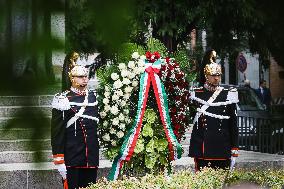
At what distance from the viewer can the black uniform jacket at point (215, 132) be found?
25.2ft

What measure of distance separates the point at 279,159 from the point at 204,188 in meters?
5.22

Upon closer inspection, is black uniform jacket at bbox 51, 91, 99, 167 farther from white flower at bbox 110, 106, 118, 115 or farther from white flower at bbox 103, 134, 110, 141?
white flower at bbox 103, 134, 110, 141

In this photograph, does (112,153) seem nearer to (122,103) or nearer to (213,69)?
(122,103)

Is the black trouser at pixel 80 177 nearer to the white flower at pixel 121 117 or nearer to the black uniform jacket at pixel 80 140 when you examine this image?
the black uniform jacket at pixel 80 140

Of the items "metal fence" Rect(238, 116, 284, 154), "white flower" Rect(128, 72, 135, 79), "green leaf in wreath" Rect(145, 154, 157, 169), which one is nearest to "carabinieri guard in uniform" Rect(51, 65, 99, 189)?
"white flower" Rect(128, 72, 135, 79)

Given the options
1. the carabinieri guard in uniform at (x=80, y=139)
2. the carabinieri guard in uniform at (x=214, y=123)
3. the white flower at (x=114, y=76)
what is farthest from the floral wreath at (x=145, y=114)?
the carabinieri guard in uniform at (x=80, y=139)

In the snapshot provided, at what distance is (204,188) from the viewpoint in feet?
20.4

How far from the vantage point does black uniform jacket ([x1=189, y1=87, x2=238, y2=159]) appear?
25.2 ft

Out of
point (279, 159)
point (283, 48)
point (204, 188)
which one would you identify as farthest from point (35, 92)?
point (279, 159)

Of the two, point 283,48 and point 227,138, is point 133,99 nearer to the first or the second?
point 227,138

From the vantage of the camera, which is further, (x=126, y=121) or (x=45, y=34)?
(x=126, y=121)

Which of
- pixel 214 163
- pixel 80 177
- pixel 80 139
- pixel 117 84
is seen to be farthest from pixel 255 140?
pixel 80 139

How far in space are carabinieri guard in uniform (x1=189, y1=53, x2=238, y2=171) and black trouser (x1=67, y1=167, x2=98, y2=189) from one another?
1143mm

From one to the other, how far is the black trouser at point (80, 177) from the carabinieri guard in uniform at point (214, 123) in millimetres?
1143
